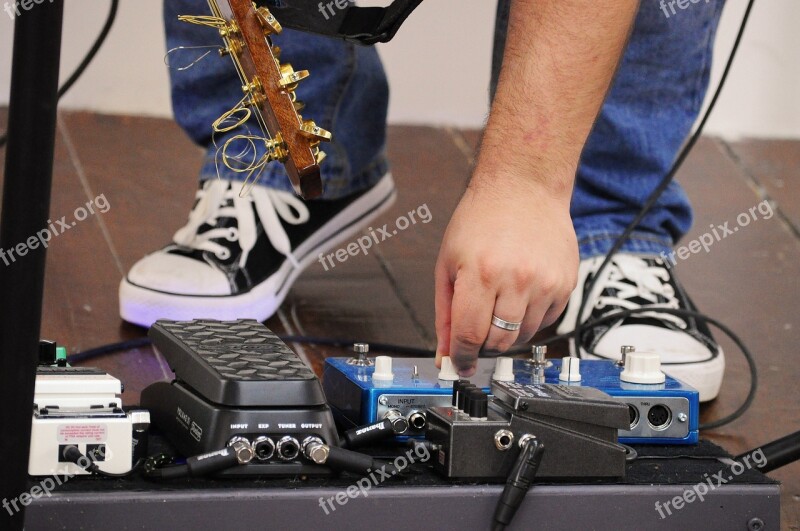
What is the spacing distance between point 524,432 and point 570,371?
0.16 meters

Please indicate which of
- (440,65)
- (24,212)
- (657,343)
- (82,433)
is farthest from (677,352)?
(440,65)

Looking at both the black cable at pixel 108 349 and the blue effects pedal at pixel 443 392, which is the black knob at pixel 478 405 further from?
the black cable at pixel 108 349

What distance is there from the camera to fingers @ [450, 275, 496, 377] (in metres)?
0.71

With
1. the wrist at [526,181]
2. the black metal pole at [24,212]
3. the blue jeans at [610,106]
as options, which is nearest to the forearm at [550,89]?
the wrist at [526,181]

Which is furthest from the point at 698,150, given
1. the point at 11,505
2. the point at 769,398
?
the point at 11,505

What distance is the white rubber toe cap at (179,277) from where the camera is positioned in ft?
4.03

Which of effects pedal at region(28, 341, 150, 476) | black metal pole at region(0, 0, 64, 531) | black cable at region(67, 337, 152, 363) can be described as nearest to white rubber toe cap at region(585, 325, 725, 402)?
black cable at region(67, 337, 152, 363)

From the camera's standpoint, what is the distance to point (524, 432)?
26.5 inches

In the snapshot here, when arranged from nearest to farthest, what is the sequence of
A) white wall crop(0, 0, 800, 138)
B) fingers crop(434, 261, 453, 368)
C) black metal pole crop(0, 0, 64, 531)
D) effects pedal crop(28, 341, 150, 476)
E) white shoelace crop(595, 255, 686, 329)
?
black metal pole crop(0, 0, 64, 531), effects pedal crop(28, 341, 150, 476), fingers crop(434, 261, 453, 368), white shoelace crop(595, 255, 686, 329), white wall crop(0, 0, 800, 138)

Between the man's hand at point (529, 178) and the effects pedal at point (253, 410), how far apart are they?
0.12m

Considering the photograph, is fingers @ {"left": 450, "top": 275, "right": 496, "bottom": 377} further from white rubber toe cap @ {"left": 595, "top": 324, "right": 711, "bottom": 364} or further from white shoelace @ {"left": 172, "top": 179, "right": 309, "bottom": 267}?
white shoelace @ {"left": 172, "top": 179, "right": 309, "bottom": 267}

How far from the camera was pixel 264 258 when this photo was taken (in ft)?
4.25

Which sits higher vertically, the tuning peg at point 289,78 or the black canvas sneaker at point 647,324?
the tuning peg at point 289,78

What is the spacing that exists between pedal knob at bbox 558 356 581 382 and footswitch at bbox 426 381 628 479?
0.10 metres
